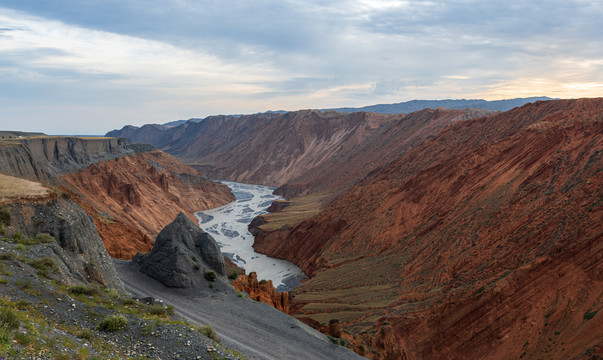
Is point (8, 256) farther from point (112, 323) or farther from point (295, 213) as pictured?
point (295, 213)

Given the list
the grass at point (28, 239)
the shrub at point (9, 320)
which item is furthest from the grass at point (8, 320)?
the grass at point (28, 239)

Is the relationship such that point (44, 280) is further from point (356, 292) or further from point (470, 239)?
point (470, 239)

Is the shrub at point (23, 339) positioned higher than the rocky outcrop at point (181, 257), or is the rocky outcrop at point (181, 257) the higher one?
the shrub at point (23, 339)

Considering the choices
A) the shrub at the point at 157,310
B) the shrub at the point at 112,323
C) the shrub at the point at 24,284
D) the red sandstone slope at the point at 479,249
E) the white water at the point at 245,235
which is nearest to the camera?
the shrub at the point at 112,323

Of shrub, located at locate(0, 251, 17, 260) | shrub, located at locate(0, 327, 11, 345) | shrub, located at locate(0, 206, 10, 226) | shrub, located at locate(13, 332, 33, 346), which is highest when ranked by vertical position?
shrub, located at locate(0, 206, 10, 226)

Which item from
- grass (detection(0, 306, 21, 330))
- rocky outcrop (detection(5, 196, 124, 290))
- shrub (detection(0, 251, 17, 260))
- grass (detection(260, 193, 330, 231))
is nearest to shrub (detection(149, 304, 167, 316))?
rocky outcrop (detection(5, 196, 124, 290))

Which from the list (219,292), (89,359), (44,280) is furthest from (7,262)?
(219,292)

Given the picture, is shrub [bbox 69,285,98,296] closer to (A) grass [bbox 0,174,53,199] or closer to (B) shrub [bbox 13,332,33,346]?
(B) shrub [bbox 13,332,33,346]

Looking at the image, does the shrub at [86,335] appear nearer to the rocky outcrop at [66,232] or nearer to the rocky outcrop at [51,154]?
the rocky outcrop at [66,232]
